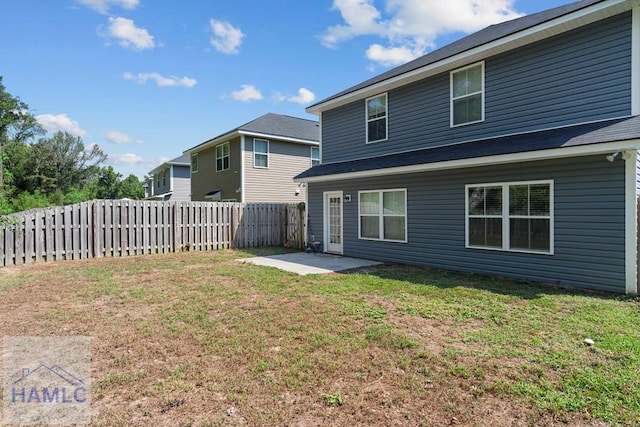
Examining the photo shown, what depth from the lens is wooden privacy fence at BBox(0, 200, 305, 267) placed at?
941 cm

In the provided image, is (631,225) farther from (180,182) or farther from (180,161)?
(180,161)

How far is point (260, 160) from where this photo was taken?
17.5 m

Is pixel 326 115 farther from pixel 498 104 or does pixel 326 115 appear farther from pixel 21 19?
pixel 21 19

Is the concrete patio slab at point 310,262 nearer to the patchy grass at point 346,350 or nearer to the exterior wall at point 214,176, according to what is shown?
the patchy grass at point 346,350

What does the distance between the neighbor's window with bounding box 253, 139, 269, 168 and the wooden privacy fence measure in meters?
3.61

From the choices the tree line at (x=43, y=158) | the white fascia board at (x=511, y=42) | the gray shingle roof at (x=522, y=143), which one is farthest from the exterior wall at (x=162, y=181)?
the gray shingle roof at (x=522, y=143)

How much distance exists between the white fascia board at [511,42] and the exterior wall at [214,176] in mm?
8248

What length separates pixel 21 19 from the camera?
1029 centimetres

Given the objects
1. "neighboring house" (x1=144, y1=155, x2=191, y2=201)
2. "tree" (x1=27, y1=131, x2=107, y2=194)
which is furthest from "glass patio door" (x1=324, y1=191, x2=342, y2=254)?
"tree" (x1=27, y1=131, x2=107, y2=194)

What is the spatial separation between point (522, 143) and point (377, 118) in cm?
477

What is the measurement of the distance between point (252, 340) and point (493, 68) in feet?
26.4

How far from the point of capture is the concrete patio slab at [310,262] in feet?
28.9

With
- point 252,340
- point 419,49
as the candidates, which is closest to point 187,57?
point 419,49

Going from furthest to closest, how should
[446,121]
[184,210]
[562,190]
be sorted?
[184,210] → [446,121] → [562,190]
